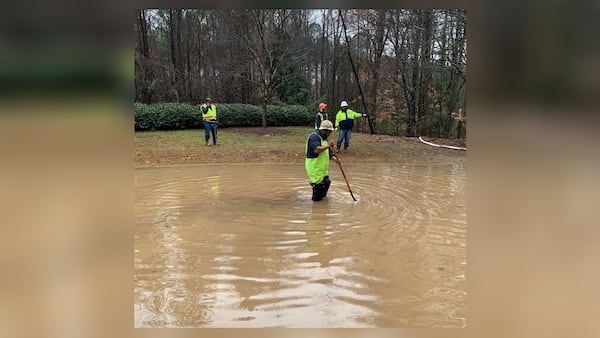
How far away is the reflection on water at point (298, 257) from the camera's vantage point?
3.37m

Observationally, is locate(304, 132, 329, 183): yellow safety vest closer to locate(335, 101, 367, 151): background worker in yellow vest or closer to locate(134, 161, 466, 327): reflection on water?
locate(134, 161, 466, 327): reflection on water

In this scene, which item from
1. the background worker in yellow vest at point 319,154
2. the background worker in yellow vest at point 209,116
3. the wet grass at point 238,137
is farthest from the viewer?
the wet grass at point 238,137

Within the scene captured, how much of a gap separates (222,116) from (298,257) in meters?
15.1

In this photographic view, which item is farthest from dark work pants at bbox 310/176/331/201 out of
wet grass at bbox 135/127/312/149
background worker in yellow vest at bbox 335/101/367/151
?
wet grass at bbox 135/127/312/149

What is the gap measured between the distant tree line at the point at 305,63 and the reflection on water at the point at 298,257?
1022 cm

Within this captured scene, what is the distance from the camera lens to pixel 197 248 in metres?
4.91

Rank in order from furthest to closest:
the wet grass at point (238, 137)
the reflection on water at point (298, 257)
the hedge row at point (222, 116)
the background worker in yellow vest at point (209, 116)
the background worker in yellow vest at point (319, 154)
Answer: the hedge row at point (222, 116) < the wet grass at point (238, 137) < the background worker in yellow vest at point (209, 116) < the background worker in yellow vest at point (319, 154) < the reflection on water at point (298, 257)

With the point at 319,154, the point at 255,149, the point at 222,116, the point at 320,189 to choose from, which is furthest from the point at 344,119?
the point at 222,116

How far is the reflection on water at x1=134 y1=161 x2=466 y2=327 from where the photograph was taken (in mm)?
3369

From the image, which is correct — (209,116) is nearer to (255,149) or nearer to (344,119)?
(255,149)

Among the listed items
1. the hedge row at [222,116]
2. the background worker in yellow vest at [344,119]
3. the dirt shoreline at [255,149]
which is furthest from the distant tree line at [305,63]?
the background worker in yellow vest at [344,119]

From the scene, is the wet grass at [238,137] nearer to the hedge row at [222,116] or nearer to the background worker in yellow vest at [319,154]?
the hedge row at [222,116]
